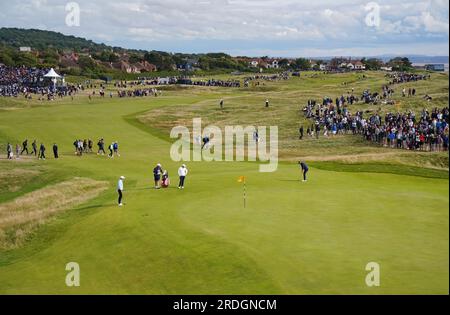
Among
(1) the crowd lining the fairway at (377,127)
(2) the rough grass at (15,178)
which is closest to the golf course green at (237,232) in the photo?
(2) the rough grass at (15,178)

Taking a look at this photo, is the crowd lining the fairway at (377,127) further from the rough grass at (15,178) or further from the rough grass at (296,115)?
the rough grass at (15,178)

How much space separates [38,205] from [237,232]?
20.9 metres

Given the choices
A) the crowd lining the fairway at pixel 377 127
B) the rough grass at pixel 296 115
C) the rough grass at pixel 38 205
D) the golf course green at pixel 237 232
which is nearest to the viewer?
the golf course green at pixel 237 232

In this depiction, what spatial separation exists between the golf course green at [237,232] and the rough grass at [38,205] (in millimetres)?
210

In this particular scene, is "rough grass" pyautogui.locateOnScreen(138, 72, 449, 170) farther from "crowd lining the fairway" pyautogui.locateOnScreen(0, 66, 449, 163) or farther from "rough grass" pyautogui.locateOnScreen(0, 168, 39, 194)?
"rough grass" pyautogui.locateOnScreen(0, 168, 39, 194)

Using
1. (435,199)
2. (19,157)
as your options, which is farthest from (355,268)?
(19,157)

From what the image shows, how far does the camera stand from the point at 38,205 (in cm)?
4172

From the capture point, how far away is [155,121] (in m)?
88.1

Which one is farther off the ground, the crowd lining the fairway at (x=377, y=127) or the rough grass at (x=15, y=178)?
the crowd lining the fairway at (x=377, y=127)

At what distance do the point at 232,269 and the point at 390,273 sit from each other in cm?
616

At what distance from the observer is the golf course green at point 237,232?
21.2 meters

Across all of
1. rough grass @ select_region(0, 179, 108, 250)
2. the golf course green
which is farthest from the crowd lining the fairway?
rough grass @ select_region(0, 179, 108, 250)

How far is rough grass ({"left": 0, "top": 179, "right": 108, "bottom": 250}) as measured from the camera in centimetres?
3438

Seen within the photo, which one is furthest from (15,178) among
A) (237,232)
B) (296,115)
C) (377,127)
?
(296,115)
